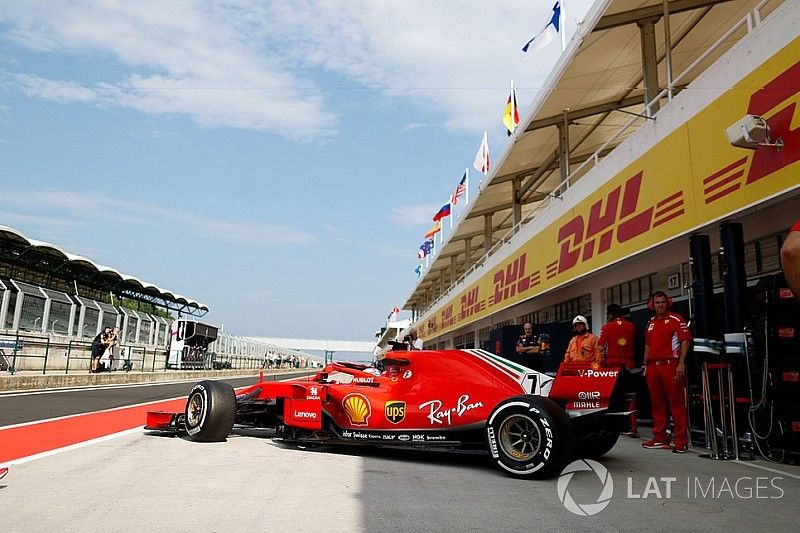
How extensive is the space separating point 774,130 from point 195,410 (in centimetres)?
676

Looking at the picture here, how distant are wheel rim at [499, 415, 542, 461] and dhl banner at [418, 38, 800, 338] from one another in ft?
10.5

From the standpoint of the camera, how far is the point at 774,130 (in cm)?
570

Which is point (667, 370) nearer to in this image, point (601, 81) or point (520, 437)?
point (520, 437)

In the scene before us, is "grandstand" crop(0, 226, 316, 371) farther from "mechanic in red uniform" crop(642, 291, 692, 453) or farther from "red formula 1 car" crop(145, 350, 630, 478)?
"mechanic in red uniform" crop(642, 291, 692, 453)

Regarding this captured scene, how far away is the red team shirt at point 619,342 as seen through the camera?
8.17 metres

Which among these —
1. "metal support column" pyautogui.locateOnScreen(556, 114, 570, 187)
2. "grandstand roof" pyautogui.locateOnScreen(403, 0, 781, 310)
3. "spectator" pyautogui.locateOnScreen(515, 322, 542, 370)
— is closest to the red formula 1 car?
"spectator" pyautogui.locateOnScreen(515, 322, 542, 370)

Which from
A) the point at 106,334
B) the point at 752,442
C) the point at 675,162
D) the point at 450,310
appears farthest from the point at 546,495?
the point at 450,310

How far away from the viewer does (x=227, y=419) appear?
6.67m

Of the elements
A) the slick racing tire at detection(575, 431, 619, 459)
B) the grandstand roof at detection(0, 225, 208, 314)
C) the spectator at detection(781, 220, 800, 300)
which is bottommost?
the slick racing tire at detection(575, 431, 619, 459)

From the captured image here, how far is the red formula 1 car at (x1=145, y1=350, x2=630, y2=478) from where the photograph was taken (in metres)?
4.98

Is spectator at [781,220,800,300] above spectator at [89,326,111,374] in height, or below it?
above

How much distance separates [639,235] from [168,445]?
667 cm

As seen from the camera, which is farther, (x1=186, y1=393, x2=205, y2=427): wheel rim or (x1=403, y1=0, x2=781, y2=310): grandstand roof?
(x1=403, y1=0, x2=781, y2=310): grandstand roof

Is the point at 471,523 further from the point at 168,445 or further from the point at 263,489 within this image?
the point at 168,445
